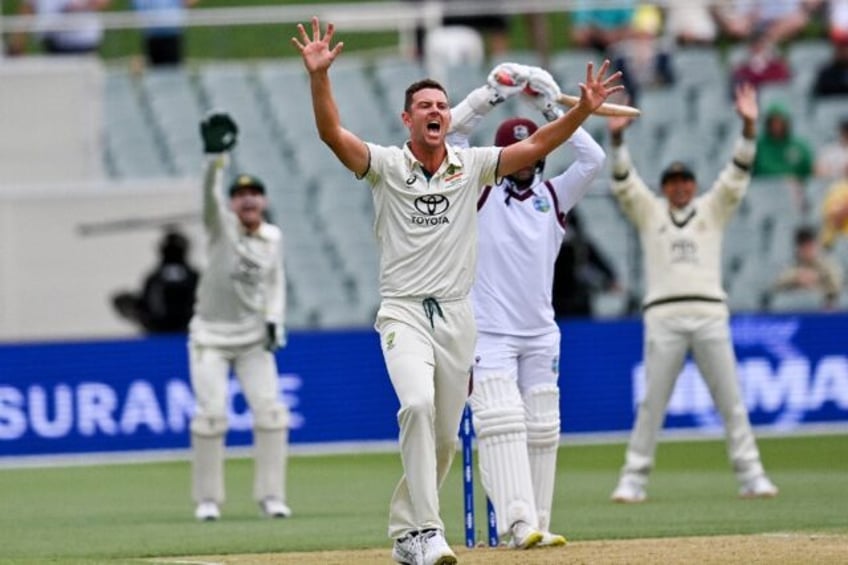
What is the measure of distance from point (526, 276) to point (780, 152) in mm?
13124

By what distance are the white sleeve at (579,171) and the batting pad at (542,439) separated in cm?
106

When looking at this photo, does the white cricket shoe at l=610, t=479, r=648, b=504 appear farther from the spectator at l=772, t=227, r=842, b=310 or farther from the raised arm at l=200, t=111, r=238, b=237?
the spectator at l=772, t=227, r=842, b=310

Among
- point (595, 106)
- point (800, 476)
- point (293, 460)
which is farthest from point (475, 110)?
point (293, 460)

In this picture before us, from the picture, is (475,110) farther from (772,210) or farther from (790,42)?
(790,42)

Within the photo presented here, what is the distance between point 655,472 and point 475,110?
749 cm

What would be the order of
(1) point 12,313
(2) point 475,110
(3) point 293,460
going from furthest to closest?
(1) point 12,313, (3) point 293,460, (2) point 475,110

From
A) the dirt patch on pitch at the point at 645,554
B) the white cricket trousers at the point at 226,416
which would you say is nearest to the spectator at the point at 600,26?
the white cricket trousers at the point at 226,416

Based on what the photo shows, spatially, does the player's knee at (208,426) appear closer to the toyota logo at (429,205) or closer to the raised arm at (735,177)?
the raised arm at (735,177)

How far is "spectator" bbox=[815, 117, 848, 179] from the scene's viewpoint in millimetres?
24375

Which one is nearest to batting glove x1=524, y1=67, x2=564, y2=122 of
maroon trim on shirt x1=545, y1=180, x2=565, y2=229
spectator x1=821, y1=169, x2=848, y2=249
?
maroon trim on shirt x1=545, y1=180, x2=565, y2=229

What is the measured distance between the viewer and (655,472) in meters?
18.7

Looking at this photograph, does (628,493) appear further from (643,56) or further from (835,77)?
(835,77)

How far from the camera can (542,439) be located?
1199 centimetres

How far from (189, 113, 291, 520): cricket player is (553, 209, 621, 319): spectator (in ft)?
22.5
